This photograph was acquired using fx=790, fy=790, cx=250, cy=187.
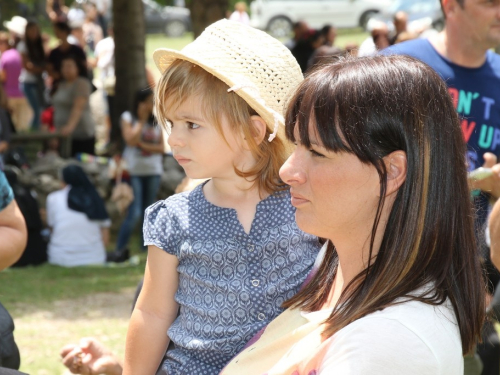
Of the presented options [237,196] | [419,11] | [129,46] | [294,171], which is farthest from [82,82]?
[419,11]

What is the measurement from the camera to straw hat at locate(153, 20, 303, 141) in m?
2.19

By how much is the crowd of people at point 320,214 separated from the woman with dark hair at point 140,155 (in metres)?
5.78

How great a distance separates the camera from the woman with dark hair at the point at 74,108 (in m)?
11.6

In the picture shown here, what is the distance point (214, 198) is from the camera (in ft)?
7.61

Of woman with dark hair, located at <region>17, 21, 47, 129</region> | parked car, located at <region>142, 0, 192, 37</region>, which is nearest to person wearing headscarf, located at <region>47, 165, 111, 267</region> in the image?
woman with dark hair, located at <region>17, 21, 47, 129</region>

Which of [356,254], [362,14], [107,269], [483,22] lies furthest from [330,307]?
[362,14]

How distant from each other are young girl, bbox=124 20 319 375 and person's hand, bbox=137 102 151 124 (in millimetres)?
6715

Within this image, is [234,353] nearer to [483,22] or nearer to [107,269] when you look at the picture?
[483,22]

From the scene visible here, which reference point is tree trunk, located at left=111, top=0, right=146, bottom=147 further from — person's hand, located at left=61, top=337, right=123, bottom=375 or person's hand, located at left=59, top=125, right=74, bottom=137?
person's hand, located at left=61, top=337, right=123, bottom=375

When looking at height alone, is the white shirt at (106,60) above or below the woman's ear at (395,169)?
below

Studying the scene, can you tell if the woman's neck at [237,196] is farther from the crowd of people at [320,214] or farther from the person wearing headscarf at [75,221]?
the person wearing headscarf at [75,221]

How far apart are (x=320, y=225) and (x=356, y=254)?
12 cm

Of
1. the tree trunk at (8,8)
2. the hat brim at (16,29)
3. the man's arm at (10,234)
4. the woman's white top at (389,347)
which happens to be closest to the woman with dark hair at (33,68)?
the hat brim at (16,29)

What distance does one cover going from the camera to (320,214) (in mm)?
1666
